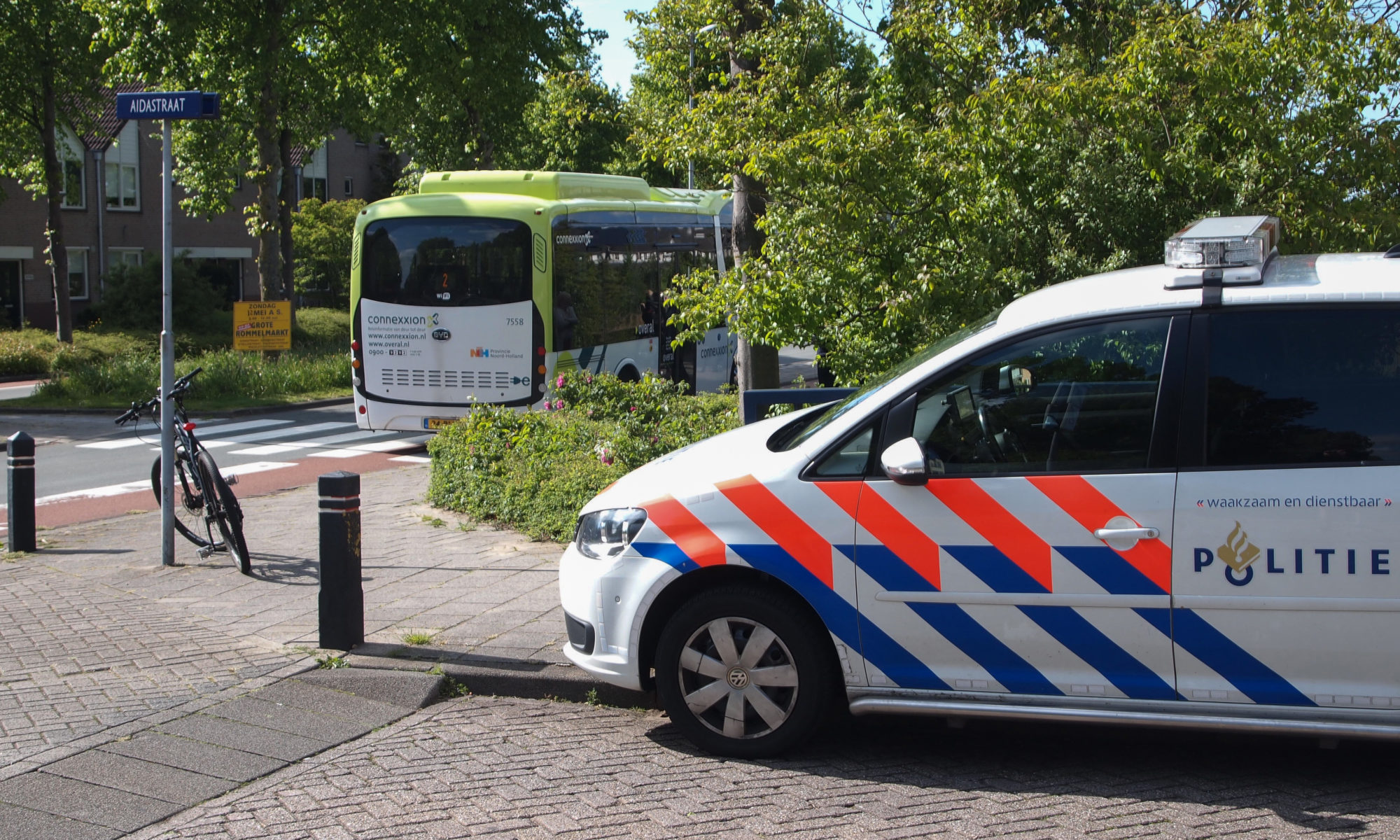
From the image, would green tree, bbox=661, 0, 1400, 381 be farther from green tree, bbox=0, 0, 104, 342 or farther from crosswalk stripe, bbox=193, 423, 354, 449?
green tree, bbox=0, 0, 104, 342

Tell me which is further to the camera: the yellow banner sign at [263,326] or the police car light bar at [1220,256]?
the yellow banner sign at [263,326]

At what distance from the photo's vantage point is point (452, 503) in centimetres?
1026

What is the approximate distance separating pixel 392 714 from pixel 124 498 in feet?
27.3

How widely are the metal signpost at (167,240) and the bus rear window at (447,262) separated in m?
6.67

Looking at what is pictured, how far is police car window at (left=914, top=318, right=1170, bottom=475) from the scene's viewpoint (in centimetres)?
441

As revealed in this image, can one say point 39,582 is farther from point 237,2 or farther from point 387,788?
point 237,2

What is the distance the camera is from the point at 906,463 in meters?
4.42

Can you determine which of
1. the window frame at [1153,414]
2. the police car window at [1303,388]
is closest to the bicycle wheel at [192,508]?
the window frame at [1153,414]

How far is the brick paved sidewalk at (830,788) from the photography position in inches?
164

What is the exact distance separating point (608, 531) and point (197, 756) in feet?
6.02

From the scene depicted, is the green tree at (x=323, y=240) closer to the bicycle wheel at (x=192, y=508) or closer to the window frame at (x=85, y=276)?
the window frame at (x=85, y=276)

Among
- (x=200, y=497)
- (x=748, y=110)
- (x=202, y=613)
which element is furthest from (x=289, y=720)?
(x=748, y=110)

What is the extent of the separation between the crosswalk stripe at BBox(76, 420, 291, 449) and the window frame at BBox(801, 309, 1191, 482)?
13.2 metres

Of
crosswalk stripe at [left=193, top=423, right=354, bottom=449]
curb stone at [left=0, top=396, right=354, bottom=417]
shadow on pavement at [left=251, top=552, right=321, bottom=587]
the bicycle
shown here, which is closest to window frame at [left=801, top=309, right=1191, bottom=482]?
shadow on pavement at [left=251, top=552, right=321, bottom=587]
